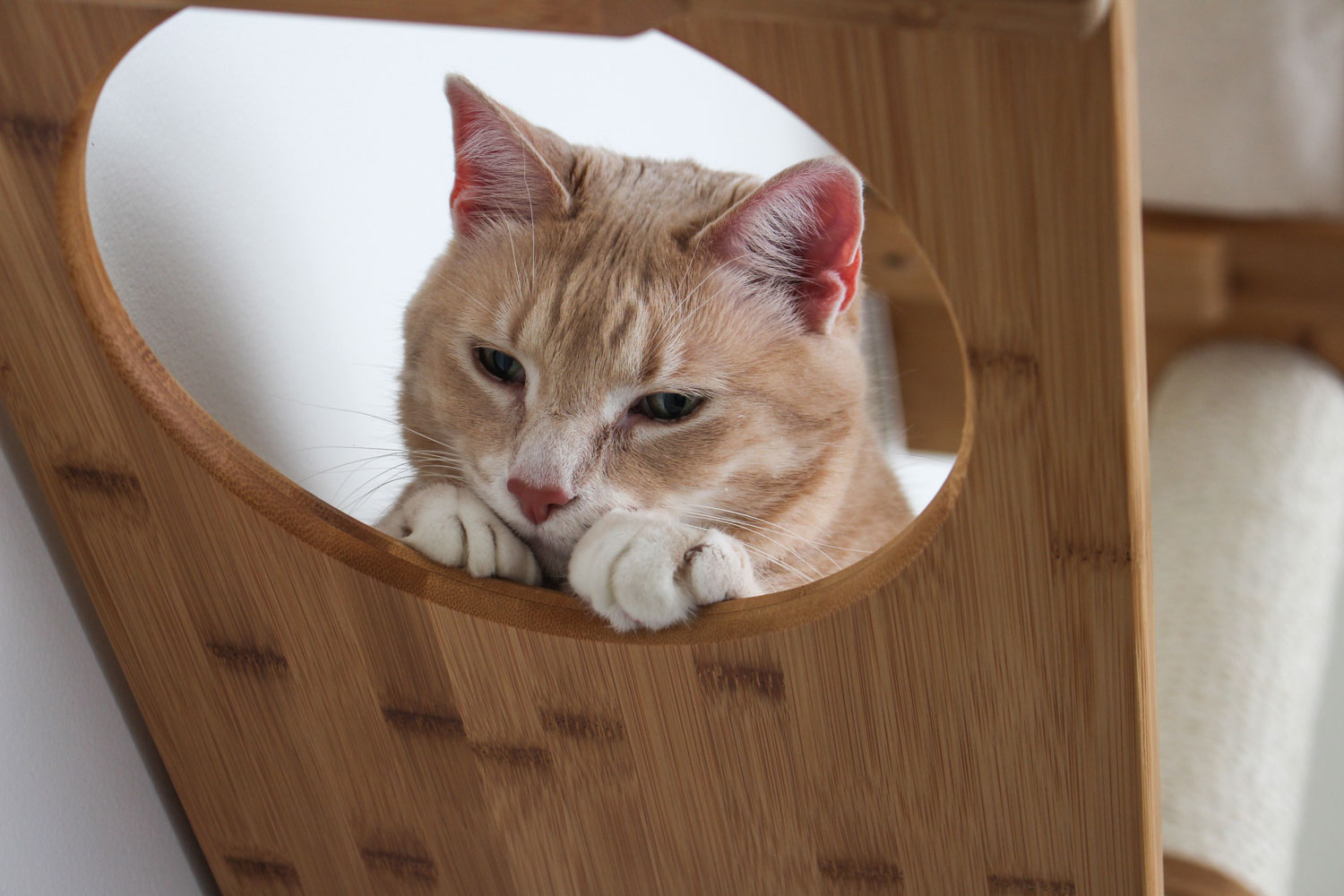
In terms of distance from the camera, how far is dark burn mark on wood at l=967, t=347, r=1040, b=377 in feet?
1.86

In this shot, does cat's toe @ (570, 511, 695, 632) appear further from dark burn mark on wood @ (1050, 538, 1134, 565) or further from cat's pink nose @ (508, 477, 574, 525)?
dark burn mark on wood @ (1050, 538, 1134, 565)

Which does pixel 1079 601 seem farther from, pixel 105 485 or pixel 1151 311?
pixel 1151 311

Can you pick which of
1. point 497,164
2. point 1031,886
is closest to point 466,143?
point 497,164

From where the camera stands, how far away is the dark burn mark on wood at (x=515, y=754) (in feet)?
2.86

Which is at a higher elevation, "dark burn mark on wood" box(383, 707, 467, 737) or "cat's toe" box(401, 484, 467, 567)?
"cat's toe" box(401, 484, 467, 567)

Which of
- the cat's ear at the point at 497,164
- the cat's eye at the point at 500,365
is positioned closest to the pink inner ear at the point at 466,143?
the cat's ear at the point at 497,164

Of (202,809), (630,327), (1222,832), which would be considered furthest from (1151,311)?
(202,809)

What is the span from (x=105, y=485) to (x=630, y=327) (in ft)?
1.29

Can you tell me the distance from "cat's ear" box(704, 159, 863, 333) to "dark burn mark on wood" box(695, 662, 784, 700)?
0.89 ft

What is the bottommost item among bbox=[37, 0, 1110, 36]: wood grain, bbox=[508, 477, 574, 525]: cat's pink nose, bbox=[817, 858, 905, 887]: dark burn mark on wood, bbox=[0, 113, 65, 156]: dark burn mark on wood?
bbox=[817, 858, 905, 887]: dark burn mark on wood

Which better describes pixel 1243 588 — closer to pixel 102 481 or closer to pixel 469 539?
pixel 469 539

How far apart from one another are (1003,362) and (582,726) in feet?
1.39

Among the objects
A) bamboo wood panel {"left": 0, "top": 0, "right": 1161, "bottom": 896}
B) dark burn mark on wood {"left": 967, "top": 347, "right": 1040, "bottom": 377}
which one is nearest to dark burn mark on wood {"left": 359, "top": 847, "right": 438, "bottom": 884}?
bamboo wood panel {"left": 0, "top": 0, "right": 1161, "bottom": 896}

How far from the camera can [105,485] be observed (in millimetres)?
832
